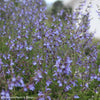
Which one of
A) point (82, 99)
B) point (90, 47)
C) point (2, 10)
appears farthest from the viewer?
point (2, 10)

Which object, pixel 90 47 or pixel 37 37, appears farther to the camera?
pixel 90 47

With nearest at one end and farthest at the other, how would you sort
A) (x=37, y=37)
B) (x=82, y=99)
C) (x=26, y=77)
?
(x=82, y=99) → (x=26, y=77) → (x=37, y=37)

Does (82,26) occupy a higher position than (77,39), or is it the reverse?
(82,26)

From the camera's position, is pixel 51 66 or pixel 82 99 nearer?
pixel 82 99

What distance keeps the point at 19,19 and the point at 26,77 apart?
237 cm

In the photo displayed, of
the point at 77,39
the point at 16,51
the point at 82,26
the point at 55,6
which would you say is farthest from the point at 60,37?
the point at 55,6

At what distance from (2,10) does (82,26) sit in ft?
9.47

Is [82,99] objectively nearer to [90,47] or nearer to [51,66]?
[51,66]

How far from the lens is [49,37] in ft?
9.29

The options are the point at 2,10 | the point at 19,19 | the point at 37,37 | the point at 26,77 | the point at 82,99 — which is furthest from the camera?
the point at 2,10

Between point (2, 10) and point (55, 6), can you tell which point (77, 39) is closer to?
point (2, 10)

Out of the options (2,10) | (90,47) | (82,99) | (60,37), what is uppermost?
(2,10)

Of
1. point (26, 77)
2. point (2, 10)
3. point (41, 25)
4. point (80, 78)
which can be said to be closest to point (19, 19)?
point (2, 10)

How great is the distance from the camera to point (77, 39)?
3.00 m
